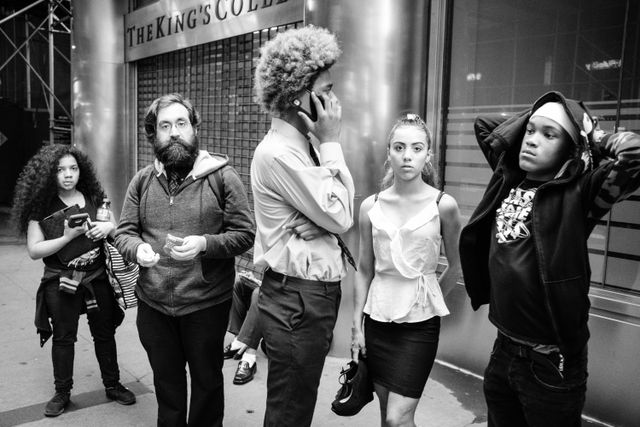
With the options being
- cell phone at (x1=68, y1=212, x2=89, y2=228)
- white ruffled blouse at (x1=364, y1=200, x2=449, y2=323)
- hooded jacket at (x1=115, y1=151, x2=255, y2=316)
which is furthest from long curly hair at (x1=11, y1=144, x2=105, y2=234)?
white ruffled blouse at (x1=364, y1=200, x2=449, y2=323)

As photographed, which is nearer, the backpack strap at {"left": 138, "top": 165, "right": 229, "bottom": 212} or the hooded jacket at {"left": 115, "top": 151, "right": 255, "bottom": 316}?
the hooded jacket at {"left": 115, "top": 151, "right": 255, "bottom": 316}

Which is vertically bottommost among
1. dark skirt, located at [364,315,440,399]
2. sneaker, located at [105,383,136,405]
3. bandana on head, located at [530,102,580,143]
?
sneaker, located at [105,383,136,405]

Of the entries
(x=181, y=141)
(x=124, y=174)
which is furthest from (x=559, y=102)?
(x=124, y=174)

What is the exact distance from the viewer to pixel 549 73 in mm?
4469

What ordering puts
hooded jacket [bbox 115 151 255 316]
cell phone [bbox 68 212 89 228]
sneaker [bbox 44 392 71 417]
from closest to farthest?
hooded jacket [bbox 115 151 255 316] < cell phone [bbox 68 212 89 228] < sneaker [bbox 44 392 71 417]

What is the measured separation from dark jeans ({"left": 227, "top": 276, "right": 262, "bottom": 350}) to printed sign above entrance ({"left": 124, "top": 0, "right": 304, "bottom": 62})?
2.91 metres

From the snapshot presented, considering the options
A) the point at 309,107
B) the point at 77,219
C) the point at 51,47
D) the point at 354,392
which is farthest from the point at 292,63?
the point at 51,47

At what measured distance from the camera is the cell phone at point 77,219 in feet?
12.2

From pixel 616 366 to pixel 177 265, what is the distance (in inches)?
108

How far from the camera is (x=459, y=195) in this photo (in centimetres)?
497

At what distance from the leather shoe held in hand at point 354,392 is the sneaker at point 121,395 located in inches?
74.0

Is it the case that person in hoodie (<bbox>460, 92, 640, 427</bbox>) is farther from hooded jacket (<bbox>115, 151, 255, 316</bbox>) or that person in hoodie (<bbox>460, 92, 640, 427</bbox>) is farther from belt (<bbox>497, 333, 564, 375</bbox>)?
hooded jacket (<bbox>115, 151, 255, 316</bbox>)

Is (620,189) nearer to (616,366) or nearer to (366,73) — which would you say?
(616,366)

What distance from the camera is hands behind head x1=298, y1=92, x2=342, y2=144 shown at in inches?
93.0
